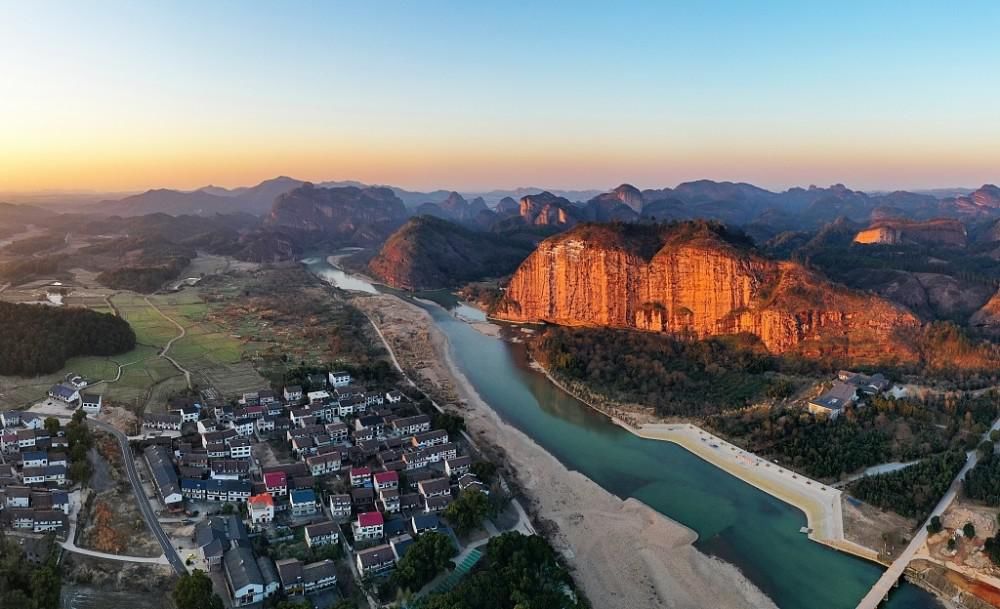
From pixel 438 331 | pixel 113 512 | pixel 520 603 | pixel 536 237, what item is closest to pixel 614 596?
pixel 520 603

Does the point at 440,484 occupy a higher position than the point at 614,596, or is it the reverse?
the point at 440,484

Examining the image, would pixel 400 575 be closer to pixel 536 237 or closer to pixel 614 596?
pixel 614 596

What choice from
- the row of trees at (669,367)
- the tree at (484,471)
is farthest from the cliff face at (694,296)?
the tree at (484,471)

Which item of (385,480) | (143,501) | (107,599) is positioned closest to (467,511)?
(385,480)

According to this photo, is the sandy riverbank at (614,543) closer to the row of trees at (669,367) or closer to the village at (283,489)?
the village at (283,489)

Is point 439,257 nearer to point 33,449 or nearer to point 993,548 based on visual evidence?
point 33,449

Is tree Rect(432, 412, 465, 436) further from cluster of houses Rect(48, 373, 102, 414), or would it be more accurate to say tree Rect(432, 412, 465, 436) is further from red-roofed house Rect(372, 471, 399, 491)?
cluster of houses Rect(48, 373, 102, 414)

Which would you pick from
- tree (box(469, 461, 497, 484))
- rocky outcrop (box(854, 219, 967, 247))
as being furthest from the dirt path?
rocky outcrop (box(854, 219, 967, 247))
